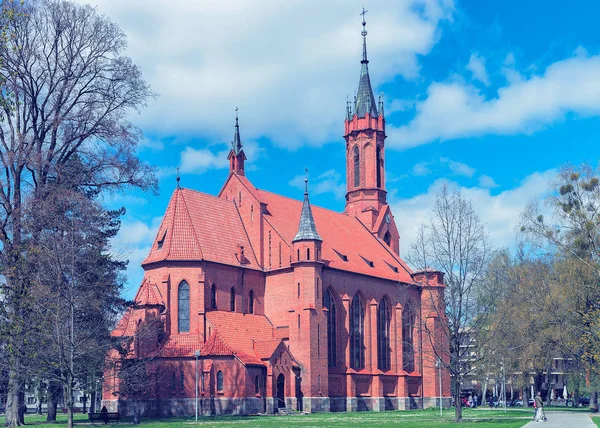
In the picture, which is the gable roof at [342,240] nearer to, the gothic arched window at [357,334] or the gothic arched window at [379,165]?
the gothic arched window at [357,334]

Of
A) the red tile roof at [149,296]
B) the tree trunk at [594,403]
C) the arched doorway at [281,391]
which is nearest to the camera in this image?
the red tile roof at [149,296]

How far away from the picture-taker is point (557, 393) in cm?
11938

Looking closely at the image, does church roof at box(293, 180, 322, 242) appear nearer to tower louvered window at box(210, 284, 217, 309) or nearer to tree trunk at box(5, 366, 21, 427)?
tower louvered window at box(210, 284, 217, 309)

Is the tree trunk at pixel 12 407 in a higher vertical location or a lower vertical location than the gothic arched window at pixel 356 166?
lower

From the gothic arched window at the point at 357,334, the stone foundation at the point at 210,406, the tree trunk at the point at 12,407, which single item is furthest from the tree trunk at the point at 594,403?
the tree trunk at the point at 12,407

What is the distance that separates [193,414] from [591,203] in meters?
29.4

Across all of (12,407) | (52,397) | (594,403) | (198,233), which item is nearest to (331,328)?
(198,233)

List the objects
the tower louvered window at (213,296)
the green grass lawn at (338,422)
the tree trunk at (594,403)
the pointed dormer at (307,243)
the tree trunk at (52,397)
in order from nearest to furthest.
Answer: the green grass lawn at (338,422) < the tree trunk at (52,397) < the tree trunk at (594,403) < the tower louvered window at (213,296) < the pointed dormer at (307,243)

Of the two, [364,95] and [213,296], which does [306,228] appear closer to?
[213,296]

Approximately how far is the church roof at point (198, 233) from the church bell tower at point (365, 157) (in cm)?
1970

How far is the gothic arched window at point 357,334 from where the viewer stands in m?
62.7

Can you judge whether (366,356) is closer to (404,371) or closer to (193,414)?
(404,371)

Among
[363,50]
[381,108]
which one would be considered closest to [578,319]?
[381,108]

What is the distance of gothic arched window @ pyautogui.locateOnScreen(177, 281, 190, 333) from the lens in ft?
177
